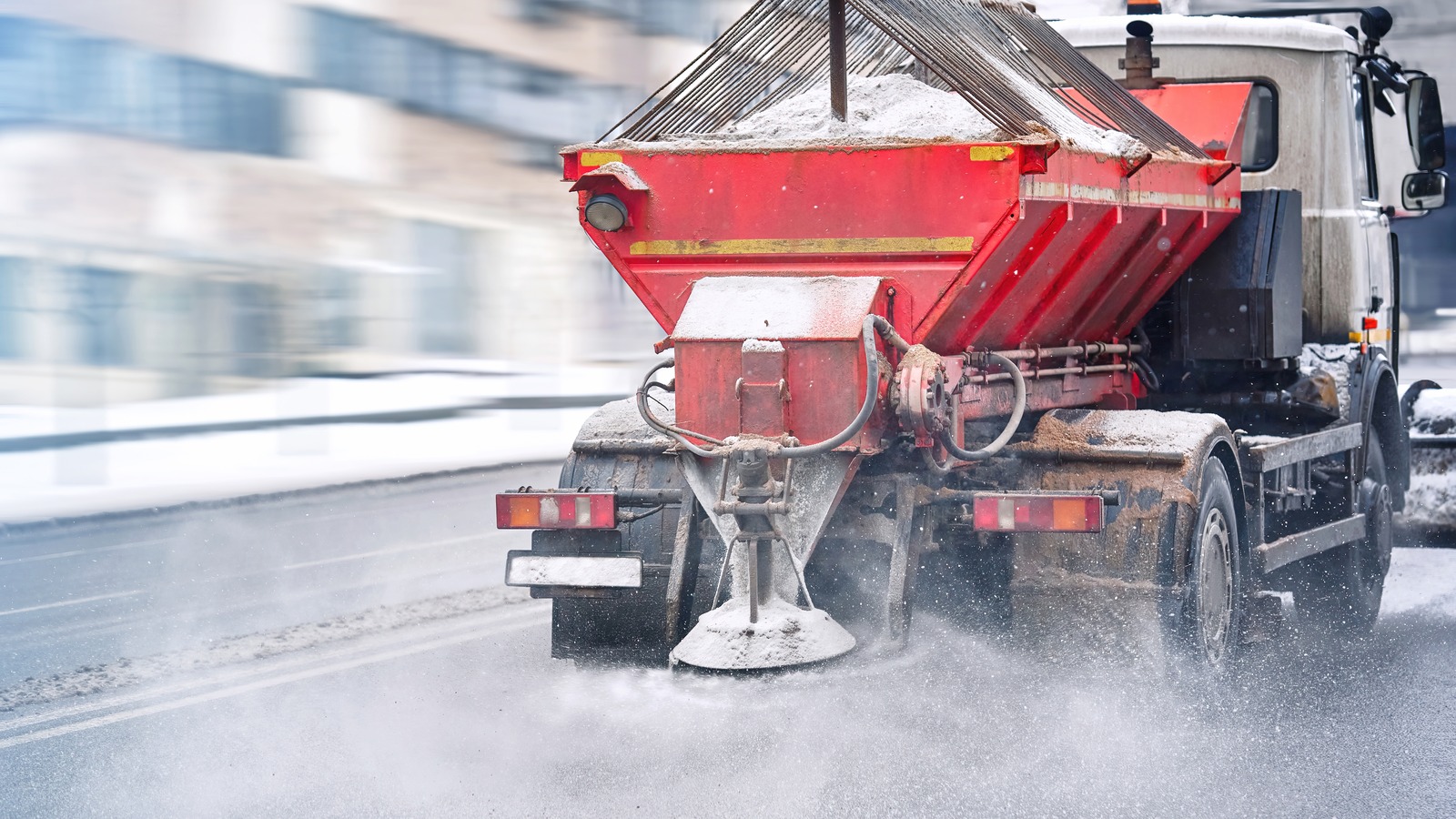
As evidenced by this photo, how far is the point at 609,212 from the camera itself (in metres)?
6.41

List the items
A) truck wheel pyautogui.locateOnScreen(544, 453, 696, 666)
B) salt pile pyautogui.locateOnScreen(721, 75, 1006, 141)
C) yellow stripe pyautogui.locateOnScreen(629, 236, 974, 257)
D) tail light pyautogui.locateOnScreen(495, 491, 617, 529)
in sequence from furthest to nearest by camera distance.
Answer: truck wheel pyautogui.locateOnScreen(544, 453, 696, 666), tail light pyautogui.locateOnScreen(495, 491, 617, 529), salt pile pyautogui.locateOnScreen(721, 75, 1006, 141), yellow stripe pyautogui.locateOnScreen(629, 236, 974, 257)

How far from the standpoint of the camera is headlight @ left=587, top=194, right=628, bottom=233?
641cm

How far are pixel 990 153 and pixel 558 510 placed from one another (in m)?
2.06

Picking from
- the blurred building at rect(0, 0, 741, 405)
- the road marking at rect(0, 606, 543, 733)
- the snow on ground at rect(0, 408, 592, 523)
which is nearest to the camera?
the road marking at rect(0, 606, 543, 733)

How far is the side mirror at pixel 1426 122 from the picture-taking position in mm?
8742

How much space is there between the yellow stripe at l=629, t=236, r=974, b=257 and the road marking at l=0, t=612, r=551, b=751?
2.40m

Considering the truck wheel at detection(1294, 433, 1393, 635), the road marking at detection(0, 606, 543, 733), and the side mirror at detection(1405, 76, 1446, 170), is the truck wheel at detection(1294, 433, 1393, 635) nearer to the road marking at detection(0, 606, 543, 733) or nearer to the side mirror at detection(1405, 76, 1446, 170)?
the side mirror at detection(1405, 76, 1446, 170)

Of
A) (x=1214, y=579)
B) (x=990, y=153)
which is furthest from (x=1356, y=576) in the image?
(x=990, y=153)

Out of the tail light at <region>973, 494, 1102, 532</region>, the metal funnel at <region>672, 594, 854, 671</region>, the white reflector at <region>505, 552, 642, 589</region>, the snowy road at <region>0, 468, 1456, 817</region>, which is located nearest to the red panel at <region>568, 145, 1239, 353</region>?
the tail light at <region>973, 494, 1102, 532</region>

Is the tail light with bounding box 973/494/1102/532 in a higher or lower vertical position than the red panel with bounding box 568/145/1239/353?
lower

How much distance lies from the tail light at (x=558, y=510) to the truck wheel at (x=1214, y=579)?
2135 millimetres

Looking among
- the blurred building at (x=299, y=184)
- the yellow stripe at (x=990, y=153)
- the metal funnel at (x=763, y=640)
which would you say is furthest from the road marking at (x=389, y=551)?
the blurred building at (x=299, y=184)

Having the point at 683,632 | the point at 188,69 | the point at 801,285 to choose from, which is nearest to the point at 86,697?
the point at 683,632

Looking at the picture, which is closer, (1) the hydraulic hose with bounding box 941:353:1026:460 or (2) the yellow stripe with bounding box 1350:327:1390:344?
(1) the hydraulic hose with bounding box 941:353:1026:460
